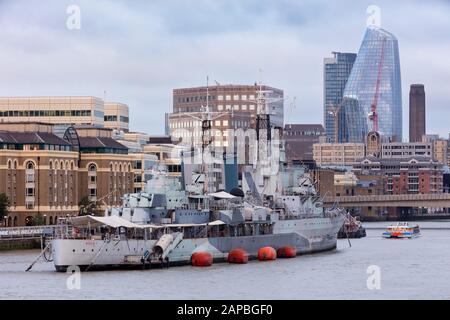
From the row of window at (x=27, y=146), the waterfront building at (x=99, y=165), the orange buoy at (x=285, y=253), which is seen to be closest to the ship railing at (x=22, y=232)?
the row of window at (x=27, y=146)

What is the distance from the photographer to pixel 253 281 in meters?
75.6

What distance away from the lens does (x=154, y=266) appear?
82438mm

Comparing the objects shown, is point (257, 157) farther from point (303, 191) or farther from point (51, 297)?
point (51, 297)

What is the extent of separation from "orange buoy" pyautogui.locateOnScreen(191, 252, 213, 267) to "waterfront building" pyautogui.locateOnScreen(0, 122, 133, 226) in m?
31.1

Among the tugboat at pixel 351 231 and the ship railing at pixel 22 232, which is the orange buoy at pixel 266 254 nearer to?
the ship railing at pixel 22 232

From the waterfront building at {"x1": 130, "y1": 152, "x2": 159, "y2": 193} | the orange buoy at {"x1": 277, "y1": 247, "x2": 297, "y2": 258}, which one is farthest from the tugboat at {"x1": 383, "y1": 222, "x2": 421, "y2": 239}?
the orange buoy at {"x1": 277, "y1": 247, "x2": 297, "y2": 258}

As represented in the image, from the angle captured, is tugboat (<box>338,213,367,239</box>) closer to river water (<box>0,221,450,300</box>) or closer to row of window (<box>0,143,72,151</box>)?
row of window (<box>0,143,72,151</box>)

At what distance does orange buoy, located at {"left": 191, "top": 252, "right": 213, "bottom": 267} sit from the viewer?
84.9 metres

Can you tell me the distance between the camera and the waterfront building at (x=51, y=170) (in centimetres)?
12062

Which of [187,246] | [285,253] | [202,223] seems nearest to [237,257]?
[202,223]

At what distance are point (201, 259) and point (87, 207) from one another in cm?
3918

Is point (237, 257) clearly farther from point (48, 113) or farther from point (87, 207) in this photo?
point (48, 113)

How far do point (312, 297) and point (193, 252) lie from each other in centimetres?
1986

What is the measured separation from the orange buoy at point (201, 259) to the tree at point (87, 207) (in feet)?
118
